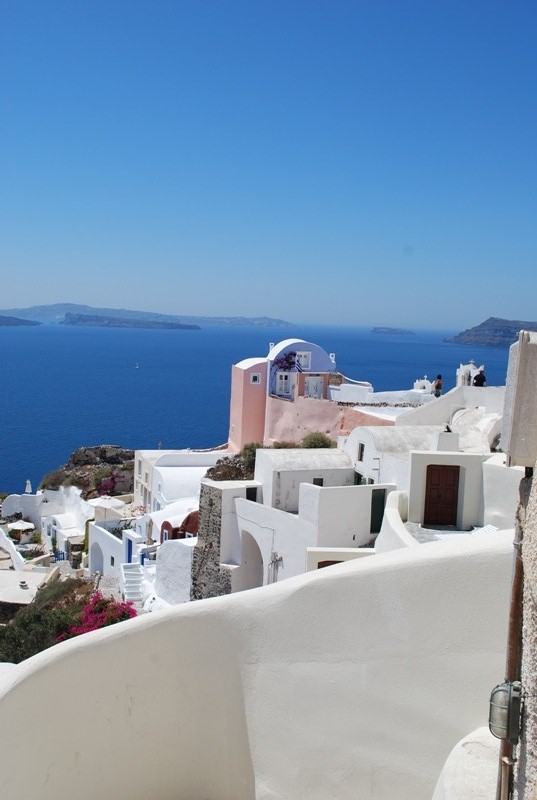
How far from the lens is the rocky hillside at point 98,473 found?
3169cm

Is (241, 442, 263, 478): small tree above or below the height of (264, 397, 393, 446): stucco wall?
below

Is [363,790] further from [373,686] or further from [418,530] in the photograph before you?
[418,530]

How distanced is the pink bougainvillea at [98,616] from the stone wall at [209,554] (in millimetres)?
1471

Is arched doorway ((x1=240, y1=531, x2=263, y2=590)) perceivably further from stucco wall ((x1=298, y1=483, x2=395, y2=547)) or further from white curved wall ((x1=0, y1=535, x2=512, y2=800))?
white curved wall ((x1=0, y1=535, x2=512, y2=800))

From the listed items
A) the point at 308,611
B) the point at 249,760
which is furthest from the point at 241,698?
the point at 308,611

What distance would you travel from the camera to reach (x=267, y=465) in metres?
15.5

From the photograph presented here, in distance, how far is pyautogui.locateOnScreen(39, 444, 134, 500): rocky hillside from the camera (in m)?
31.7

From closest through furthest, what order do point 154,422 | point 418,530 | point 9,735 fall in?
1. point 9,735
2. point 418,530
3. point 154,422

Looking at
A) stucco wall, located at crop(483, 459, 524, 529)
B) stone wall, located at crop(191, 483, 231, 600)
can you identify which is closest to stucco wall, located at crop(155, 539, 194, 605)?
stone wall, located at crop(191, 483, 231, 600)

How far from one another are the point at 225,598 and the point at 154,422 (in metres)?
70.2

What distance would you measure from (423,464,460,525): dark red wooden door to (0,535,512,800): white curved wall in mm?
6145

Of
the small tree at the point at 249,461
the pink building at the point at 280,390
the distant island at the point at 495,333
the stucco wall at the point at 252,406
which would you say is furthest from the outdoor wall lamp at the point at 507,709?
→ the distant island at the point at 495,333

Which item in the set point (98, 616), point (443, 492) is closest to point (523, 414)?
point (443, 492)

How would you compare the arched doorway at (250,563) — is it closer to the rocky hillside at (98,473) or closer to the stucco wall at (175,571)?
the stucco wall at (175,571)
